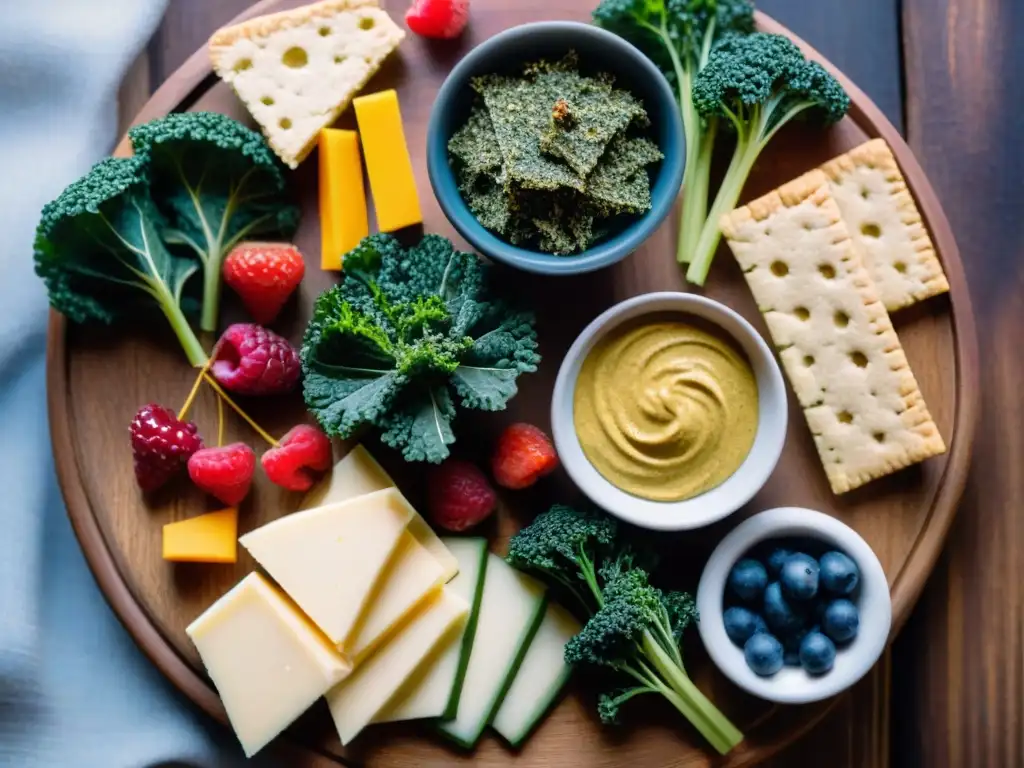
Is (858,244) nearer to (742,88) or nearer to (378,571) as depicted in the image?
(742,88)

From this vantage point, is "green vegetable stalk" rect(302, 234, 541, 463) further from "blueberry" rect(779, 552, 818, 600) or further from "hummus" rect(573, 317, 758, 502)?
"blueberry" rect(779, 552, 818, 600)

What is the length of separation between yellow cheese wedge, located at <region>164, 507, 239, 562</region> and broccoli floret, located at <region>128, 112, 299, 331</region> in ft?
1.21

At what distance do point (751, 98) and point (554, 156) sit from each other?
39 centimetres

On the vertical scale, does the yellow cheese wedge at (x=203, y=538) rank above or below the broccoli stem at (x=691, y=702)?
above

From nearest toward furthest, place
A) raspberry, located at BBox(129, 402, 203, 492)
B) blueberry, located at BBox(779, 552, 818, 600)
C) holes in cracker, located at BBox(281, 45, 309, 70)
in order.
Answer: blueberry, located at BBox(779, 552, 818, 600) → raspberry, located at BBox(129, 402, 203, 492) → holes in cracker, located at BBox(281, 45, 309, 70)

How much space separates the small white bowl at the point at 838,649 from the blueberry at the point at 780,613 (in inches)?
2.9

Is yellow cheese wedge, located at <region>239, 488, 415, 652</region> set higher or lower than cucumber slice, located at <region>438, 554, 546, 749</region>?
higher

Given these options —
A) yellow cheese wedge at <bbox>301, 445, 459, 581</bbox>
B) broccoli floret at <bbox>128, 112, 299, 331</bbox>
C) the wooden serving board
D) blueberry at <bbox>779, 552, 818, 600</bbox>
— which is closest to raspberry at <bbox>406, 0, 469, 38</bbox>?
the wooden serving board

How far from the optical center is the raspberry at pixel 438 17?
195cm

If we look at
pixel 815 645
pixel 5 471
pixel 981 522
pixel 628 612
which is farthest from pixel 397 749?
pixel 981 522

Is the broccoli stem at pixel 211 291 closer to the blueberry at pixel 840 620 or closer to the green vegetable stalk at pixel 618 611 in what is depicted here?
the green vegetable stalk at pixel 618 611

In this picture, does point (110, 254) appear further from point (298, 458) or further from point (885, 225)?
point (885, 225)

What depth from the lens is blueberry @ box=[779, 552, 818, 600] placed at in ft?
5.85

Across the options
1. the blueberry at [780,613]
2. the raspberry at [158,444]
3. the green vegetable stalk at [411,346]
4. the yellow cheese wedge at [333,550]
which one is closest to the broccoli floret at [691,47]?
the green vegetable stalk at [411,346]
